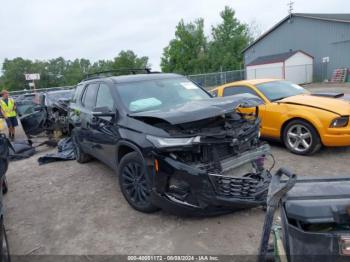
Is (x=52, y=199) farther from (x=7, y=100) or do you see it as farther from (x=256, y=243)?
(x=7, y=100)

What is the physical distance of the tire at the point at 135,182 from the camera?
11.9 ft

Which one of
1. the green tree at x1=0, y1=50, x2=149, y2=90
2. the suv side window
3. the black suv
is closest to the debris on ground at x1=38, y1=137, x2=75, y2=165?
the suv side window

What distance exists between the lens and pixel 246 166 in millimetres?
3676

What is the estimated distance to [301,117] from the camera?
532cm

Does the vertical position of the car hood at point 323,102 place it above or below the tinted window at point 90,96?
below

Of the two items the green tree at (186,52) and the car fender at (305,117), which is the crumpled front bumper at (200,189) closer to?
the car fender at (305,117)

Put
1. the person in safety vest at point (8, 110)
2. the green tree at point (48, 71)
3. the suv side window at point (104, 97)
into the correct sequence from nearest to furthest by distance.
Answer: the suv side window at point (104, 97)
the person in safety vest at point (8, 110)
the green tree at point (48, 71)

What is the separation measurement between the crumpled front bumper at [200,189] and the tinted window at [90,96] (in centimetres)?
241

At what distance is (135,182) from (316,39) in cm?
2825

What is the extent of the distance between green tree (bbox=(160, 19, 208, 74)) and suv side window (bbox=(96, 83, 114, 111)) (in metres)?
45.9

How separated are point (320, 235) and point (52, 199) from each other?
13.6 ft

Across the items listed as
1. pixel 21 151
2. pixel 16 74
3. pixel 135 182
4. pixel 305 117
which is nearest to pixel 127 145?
pixel 135 182

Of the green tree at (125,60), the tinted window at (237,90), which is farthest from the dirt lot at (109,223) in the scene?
the green tree at (125,60)

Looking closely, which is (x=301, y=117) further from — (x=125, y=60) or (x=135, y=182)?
(x=125, y=60)
